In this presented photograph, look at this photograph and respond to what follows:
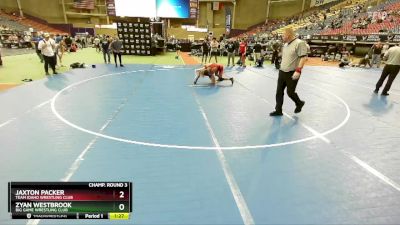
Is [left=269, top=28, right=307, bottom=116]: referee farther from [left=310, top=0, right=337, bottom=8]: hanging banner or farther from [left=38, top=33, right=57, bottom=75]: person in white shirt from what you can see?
[left=310, top=0, right=337, bottom=8]: hanging banner

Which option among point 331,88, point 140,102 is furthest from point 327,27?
point 140,102

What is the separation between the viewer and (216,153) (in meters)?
4.94

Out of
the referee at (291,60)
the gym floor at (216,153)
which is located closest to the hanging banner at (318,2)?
the gym floor at (216,153)

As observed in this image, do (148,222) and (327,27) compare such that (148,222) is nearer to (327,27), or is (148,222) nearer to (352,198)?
(352,198)

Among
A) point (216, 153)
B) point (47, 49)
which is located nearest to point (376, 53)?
point (216, 153)

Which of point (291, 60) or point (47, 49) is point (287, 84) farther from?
point (47, 49)

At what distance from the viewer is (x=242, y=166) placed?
14.6 ft

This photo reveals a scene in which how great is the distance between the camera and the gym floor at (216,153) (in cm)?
344
